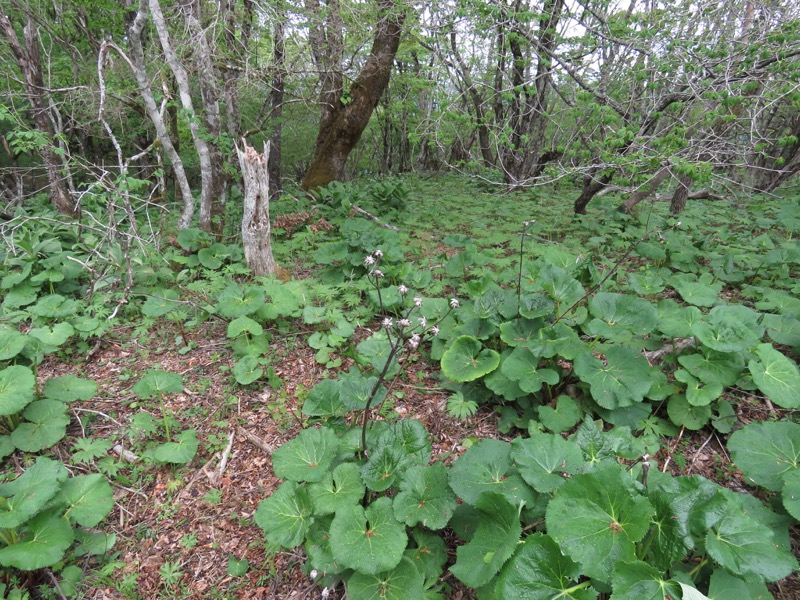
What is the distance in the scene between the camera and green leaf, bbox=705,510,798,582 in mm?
1282

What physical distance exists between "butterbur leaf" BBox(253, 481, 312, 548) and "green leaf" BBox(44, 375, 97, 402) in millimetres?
1661

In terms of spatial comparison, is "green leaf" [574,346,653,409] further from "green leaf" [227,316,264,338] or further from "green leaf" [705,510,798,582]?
"green leaf" [227,316,264,338]

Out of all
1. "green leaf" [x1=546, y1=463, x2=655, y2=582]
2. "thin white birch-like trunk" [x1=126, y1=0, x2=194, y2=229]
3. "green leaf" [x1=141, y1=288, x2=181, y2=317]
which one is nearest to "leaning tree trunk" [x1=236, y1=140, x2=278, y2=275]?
"green leaf" [x1=141, y1=288, x2=181, y2=317]

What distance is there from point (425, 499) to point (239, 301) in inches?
92.4

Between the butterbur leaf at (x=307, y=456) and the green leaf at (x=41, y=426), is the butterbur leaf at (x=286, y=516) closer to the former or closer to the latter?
the butterbur leaf at (x=307, y=456)

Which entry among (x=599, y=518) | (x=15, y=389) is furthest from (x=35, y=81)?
(x=599, y=518)

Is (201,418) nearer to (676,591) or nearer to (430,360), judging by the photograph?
(430,360)

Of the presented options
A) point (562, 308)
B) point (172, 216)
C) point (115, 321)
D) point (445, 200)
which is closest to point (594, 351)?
point (562, 308)

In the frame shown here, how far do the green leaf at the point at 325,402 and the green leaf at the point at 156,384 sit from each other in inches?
38.7

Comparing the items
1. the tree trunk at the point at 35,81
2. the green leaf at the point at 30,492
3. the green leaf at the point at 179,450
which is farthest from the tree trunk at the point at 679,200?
the tree trunk at the point at 35,81

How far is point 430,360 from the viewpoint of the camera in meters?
3.24

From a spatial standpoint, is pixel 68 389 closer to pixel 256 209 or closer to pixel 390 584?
pixel 256 209

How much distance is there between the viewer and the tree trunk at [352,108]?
6629mm

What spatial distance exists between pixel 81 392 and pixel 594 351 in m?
3.55
